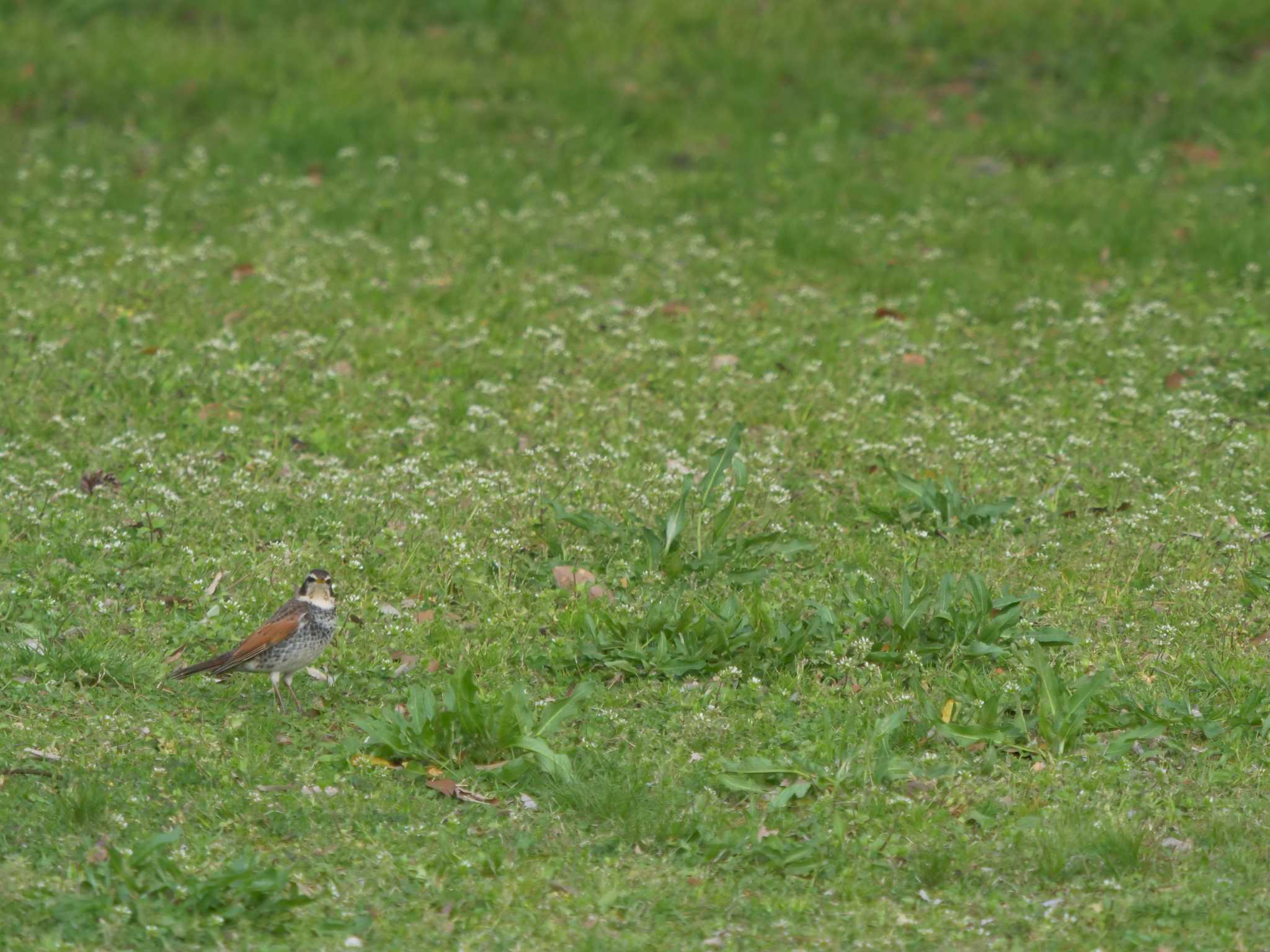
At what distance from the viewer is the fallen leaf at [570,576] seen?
788 centimetres

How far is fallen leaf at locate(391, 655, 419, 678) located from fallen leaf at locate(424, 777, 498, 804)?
1034mm

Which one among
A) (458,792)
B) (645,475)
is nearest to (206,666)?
(458,792)

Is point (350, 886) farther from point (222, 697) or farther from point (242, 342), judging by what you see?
point (242, 342)

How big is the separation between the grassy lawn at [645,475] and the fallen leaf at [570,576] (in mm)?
28

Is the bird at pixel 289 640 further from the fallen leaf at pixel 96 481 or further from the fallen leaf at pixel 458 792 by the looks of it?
the fallen leaf at pixel 96 481

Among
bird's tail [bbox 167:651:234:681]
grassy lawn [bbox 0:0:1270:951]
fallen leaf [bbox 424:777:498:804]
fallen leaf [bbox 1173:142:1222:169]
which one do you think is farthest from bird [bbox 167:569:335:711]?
fallen leaf [bbox 1173:142:1222:169]

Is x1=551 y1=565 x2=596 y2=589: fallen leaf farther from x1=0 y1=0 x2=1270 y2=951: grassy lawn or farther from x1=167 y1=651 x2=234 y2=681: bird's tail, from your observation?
x1=167 y1=651 x2=234 y2=681: bird's tail

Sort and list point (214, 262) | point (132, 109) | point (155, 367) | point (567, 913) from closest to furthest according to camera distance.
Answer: point (567, 913)
point (155, 367)
point (214, 262)
point (132, 109)

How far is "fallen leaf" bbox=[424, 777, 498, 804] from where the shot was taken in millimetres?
6031

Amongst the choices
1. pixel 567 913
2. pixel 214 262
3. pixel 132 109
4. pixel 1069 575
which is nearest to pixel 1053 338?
pixel 1069 575

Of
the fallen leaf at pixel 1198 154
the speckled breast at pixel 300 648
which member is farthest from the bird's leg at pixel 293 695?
the fallen leaf at pixel 1198 154

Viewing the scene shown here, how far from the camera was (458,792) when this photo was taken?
6.06 metres

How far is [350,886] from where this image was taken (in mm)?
5336

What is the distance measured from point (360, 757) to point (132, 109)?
11833 millimetres
